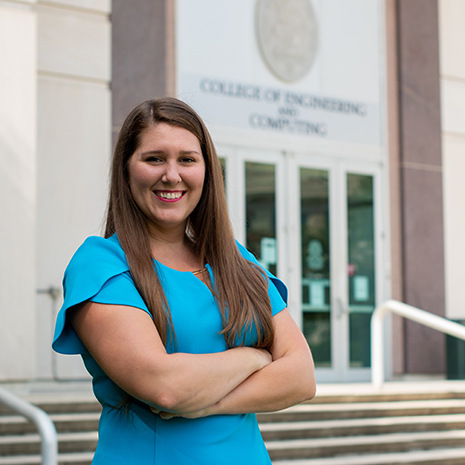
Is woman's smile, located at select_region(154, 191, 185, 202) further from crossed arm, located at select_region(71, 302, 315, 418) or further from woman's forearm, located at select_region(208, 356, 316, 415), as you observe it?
woman's forearm, located at select_region(208, 356, 316, 415)

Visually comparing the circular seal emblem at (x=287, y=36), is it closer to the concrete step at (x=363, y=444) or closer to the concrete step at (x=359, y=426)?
the concrete step at (x=359, y=426)

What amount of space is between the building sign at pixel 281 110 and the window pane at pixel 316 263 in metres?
0.59

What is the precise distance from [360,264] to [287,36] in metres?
3.00

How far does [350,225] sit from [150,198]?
9.47 meters

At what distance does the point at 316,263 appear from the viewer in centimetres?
1098

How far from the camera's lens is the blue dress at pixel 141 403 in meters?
1.82

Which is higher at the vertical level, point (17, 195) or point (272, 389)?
point (17, 195)

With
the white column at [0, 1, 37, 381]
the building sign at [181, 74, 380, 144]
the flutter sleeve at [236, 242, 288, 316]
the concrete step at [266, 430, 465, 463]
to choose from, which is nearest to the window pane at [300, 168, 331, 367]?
the building sign at [181, 74, 380, 144]

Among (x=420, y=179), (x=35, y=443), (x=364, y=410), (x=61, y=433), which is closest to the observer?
(x=35, y=443)

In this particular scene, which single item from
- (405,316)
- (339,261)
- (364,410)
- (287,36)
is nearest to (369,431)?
(364,410)

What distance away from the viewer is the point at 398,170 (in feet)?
38.6

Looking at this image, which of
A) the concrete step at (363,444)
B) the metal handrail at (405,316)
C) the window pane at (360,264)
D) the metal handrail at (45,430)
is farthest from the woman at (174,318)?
the window pane at (360,264)

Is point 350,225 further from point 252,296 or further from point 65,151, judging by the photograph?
point 252,296

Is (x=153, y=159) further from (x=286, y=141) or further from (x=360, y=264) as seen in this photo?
(x=360, y=264)
